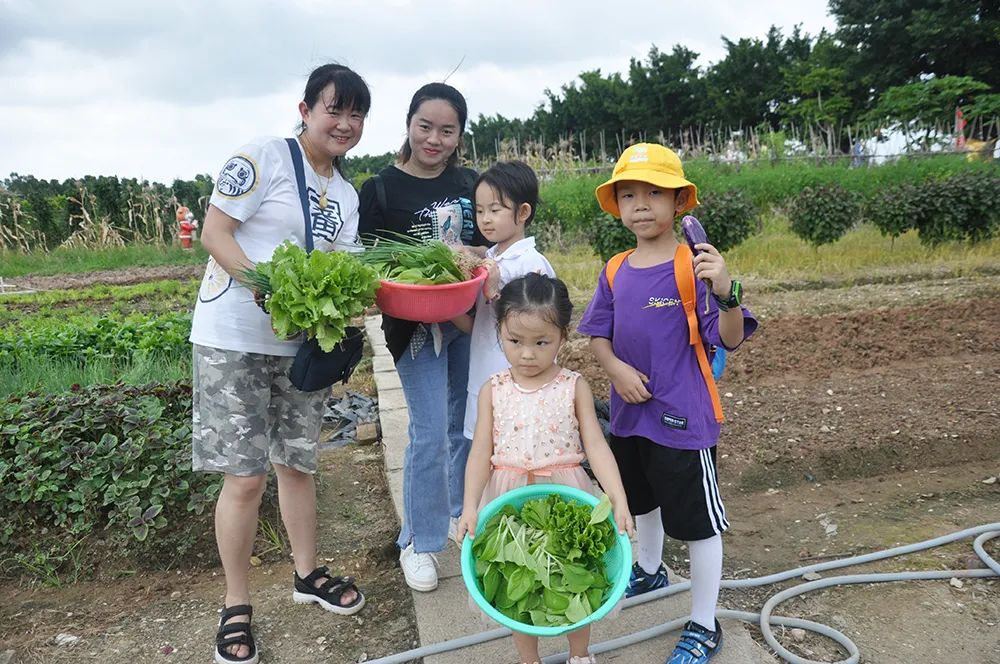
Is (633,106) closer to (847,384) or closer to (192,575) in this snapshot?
(847,384)

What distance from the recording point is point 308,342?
195 cm

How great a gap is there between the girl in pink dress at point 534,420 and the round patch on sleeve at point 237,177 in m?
0.80

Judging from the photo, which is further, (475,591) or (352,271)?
(352,271)

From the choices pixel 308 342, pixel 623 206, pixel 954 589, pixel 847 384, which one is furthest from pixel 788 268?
pixel 308 342

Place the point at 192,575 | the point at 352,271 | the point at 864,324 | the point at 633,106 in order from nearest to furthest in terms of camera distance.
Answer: the point at 352,271
the point at 192,575
the point at 864,324
the point at 633,106

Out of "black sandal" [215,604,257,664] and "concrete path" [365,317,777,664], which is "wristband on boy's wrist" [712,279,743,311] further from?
"black sandal" [215,604,257,664]

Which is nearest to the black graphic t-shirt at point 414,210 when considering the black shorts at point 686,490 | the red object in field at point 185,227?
the black shorts at point 686,490

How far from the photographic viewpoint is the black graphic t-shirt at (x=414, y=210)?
7.56ft

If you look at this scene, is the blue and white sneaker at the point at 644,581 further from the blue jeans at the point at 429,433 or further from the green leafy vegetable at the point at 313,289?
the green leafy vegetable at the point at 313,289

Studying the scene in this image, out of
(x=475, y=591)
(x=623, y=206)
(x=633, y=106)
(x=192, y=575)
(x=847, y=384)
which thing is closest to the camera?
(x=475, y=591)

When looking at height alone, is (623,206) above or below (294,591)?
above

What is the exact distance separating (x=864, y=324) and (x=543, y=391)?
441 cm

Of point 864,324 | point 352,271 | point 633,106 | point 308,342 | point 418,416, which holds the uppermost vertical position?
point 633,106

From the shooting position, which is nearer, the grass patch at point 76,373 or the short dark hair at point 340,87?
the short dark hair at point 340,87
